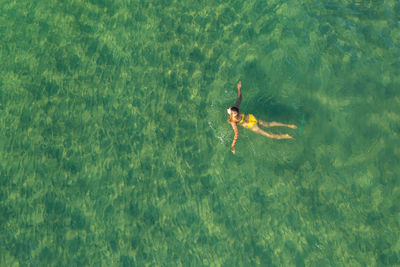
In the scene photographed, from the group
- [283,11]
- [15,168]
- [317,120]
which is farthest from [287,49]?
[15,168]

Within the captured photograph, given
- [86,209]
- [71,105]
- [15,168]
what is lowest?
[86,209]

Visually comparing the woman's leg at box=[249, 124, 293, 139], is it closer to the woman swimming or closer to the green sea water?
the woman swimming

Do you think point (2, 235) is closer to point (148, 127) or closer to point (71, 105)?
point (71, 105)

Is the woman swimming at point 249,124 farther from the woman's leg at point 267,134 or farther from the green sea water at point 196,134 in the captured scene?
the green sea water at point 196,134

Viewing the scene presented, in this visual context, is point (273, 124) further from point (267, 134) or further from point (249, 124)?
point (249, 124)

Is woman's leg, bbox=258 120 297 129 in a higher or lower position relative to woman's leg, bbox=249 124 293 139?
higher

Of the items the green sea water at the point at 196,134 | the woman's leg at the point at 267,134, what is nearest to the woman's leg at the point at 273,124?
the woman's leg at the point at 267,134

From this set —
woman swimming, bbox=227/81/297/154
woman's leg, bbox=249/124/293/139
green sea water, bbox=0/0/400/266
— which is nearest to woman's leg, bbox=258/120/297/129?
woman swimming, bbox=227/81/297/154

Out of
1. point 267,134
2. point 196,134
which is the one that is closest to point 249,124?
point 267,134
